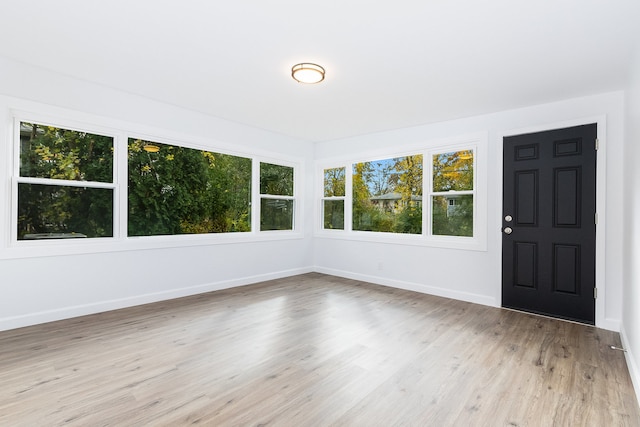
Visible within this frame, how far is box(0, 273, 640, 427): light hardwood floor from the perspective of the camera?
6.41 ft

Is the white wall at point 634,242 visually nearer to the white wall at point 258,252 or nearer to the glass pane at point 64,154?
the white wall at point 258,252

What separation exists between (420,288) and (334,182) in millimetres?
2522

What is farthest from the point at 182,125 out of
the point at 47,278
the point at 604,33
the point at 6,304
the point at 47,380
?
the point at 604,33

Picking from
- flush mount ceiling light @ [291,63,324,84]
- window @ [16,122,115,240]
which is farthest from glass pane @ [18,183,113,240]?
flush mount ceiling light @ [291,63,324,84]

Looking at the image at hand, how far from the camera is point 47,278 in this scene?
340cm

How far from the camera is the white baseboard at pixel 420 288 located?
171 inches

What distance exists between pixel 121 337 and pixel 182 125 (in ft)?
9.08

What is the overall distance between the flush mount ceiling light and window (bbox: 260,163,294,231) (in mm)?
2581

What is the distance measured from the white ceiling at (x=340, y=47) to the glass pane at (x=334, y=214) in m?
2.42

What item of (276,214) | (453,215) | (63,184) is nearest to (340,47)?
(453,215)

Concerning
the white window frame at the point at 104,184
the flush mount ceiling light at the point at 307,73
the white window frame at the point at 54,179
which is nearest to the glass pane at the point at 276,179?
the white window frame at the point at 104,184

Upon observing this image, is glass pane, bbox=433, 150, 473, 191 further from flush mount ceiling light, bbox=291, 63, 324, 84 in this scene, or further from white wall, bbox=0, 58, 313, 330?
white wall, bbox=0, 58, 313, 330

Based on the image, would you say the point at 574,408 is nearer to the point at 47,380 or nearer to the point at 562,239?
the point at 562,239

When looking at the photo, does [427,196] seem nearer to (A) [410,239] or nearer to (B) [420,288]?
(A) [410,239]
